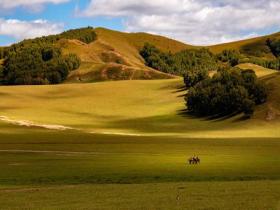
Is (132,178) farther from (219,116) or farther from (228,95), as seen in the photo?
(228,95)

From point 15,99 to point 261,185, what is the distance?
129223 millimetres

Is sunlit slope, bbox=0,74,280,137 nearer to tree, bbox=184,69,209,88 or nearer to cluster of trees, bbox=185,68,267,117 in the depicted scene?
cluster of trees, bbox=185,68,267,117

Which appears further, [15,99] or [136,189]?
[15,99]

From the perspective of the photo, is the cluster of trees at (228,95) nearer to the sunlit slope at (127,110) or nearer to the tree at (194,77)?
the sunlit slope at (127,110)

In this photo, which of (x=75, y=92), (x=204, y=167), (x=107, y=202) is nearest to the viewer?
(x=107, y=202)

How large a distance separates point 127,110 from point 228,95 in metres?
26.6

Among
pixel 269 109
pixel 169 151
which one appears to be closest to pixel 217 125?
pixel 269 109

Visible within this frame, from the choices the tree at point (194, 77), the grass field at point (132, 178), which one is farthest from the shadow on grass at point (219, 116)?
the grass field at point (132, 178)

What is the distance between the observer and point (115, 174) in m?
39.9

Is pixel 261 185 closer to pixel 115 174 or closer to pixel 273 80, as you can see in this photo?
pixel 115 174

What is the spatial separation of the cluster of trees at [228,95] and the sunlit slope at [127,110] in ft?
9.40

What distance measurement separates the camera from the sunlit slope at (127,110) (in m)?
111

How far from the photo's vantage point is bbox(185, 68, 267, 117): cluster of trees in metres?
126

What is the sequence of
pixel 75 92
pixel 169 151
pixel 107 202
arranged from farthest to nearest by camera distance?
pixel 75 92
pixel 169 151
pixel 107 202
